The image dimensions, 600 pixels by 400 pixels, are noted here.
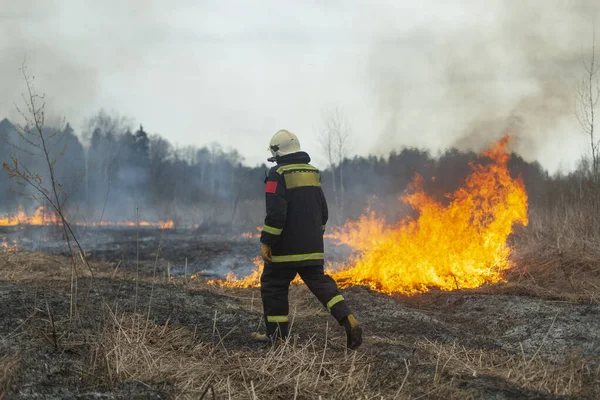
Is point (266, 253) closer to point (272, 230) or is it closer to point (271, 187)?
point (272, 230)

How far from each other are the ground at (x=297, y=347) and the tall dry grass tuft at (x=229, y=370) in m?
0.01

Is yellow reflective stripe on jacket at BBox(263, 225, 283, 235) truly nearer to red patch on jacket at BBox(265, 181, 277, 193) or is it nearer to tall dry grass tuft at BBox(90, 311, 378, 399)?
red patch on jacket at BBox(265, 181, 277, 193)

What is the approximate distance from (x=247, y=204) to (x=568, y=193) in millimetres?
16302

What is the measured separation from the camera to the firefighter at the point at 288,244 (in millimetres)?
4168

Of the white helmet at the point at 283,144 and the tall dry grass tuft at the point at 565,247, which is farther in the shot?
the tall dry grass tuft at the point at 565,247

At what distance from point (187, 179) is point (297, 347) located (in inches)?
1777

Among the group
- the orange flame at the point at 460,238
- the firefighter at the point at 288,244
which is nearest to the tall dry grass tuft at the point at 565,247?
the orange flame at the point at 460,238

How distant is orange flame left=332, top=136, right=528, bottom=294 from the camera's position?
7.71 metres

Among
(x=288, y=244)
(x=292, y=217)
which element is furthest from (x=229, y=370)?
(x=292, y=217)

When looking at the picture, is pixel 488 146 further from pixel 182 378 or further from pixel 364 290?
pixel 182 378

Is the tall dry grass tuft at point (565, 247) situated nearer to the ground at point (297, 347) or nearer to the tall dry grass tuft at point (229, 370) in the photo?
the ground at point (297, 347)

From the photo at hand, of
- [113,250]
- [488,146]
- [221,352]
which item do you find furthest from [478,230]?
[113,250]

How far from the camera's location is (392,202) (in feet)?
51.2

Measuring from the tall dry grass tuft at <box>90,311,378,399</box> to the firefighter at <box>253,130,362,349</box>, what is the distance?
1.46 feet
